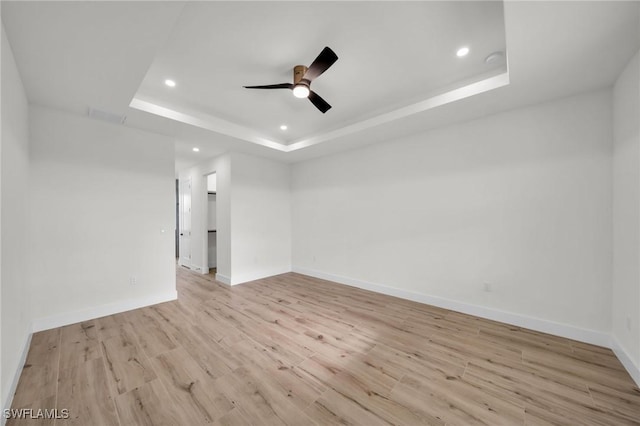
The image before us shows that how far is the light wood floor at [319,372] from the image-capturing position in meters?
1.57

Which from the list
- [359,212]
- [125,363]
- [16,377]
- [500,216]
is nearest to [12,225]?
[16,377]

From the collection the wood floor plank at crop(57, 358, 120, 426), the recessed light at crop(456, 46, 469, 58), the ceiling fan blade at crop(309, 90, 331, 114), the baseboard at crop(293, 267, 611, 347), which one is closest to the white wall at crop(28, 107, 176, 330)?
the wood floor plank at crop(57, 358, 120, 426)

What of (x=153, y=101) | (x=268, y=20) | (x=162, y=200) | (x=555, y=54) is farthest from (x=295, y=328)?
(x=555, y=54)

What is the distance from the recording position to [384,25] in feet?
6.27

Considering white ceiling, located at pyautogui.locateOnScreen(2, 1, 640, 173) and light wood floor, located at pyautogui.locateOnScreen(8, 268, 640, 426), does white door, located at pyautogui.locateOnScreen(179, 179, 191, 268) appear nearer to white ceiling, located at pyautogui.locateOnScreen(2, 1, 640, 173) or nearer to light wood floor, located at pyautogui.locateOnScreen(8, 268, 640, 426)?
light wood floor, located at pyautogui.locateOnScreen(8, 268, 640, 426)

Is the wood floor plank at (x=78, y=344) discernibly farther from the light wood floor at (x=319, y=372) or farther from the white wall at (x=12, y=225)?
the white wall at (x=12, y=225)

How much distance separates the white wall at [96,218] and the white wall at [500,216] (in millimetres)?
3225

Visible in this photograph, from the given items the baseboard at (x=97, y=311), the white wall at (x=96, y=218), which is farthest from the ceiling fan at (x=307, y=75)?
the baseboard at (x=97, y=311)

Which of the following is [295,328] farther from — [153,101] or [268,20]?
[153,101]

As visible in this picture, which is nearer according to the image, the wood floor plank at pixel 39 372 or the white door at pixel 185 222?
the wood floor plank at pixel 39 372

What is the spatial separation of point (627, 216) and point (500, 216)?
3.17ft

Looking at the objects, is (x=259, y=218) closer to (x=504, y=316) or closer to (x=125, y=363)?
(x=125, y=363)

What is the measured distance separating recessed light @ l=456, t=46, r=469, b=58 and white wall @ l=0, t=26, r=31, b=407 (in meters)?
3.56

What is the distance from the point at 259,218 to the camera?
→ 4996mm
